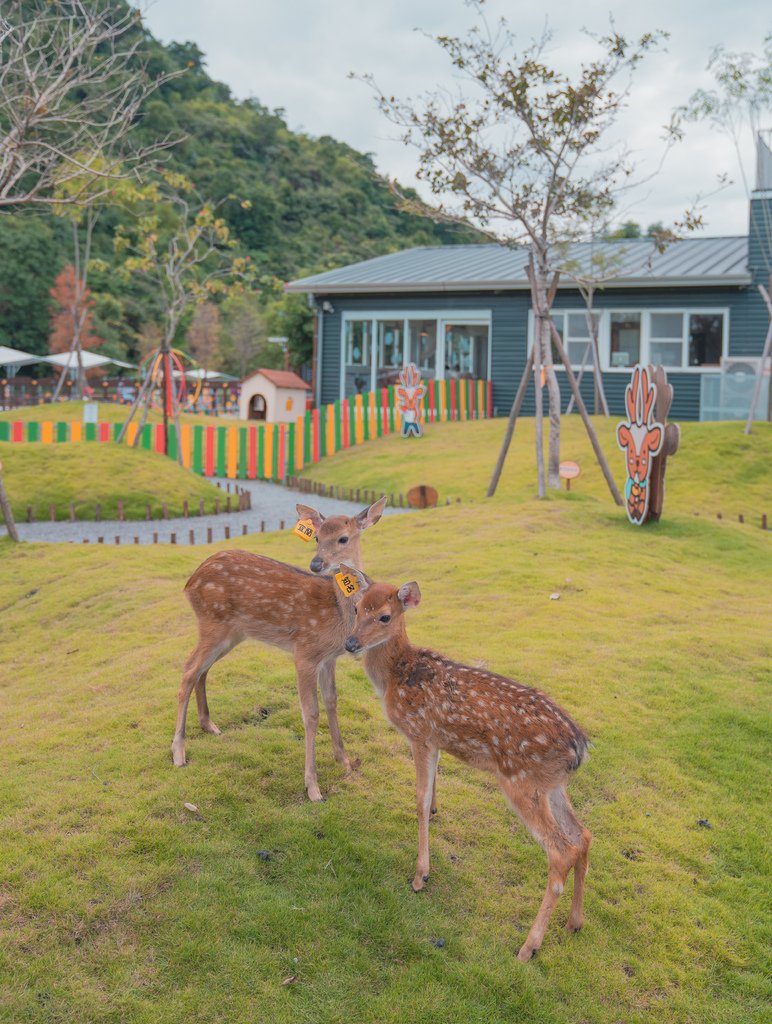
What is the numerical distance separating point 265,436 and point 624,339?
9.86 meters

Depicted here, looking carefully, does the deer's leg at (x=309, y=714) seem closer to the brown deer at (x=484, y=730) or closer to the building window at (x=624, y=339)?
the brown deer at (x=484, y=730)

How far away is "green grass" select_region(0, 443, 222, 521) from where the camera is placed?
1516 centimetres

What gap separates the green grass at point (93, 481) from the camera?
15156 mm

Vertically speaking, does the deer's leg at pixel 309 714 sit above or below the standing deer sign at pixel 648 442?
below

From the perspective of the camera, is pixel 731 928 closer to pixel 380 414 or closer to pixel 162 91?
pixel 380 414

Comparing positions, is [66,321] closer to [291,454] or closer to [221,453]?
[221,453]

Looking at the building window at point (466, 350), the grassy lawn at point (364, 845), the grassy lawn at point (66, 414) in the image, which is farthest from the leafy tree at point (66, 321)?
the grassy lawn at point (364, 845)

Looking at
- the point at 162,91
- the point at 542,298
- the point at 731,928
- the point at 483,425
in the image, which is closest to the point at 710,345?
the point at 483,425

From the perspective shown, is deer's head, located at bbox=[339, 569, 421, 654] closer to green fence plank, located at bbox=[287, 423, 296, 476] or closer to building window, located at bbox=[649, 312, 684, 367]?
green fence plank, located at bbox=[287, 423, 296, 476]

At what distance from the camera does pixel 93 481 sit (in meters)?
15.8

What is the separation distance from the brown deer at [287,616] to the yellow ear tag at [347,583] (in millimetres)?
193

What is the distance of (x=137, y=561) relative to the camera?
34.8ft

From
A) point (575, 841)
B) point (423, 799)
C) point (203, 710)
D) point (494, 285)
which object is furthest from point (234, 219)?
point (575, 841)

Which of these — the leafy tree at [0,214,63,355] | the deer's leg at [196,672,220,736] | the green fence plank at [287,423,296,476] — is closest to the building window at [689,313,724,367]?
the green fence plank at [287,423,296,476]
